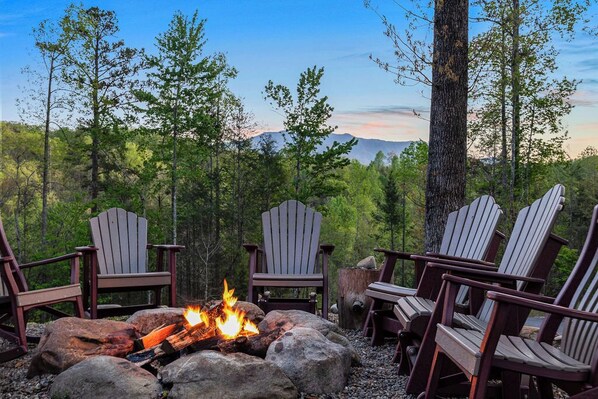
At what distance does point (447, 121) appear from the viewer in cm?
538

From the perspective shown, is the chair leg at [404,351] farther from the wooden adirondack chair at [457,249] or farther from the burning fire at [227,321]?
the burning fire at [227,321]

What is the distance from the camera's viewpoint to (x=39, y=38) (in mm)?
15328

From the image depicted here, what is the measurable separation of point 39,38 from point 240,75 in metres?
5.71

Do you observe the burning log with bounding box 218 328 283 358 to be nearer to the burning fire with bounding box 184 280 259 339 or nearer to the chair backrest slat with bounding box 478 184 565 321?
the burning fire with bounding box 184 280 259 339

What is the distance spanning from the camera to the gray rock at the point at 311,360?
2.95 m

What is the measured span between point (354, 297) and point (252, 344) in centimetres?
175

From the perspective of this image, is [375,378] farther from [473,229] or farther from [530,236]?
[473,229]

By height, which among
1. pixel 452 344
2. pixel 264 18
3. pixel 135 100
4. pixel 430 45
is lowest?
pixel 452 344

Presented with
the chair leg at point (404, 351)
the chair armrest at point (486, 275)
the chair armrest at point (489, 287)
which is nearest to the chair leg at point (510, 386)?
the chair armrest at point (489, 287)

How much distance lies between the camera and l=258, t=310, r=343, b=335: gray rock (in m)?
3.54

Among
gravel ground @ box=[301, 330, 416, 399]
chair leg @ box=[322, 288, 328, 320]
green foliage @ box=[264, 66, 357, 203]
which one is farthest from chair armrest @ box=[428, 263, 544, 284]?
green foliage @ box=[264, 66, 357, 203]

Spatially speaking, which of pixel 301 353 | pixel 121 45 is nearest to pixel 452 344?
pixel 301 353

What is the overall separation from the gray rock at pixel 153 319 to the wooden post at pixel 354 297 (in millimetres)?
1612

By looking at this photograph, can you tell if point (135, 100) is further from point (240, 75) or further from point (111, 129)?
point (240, 75)
